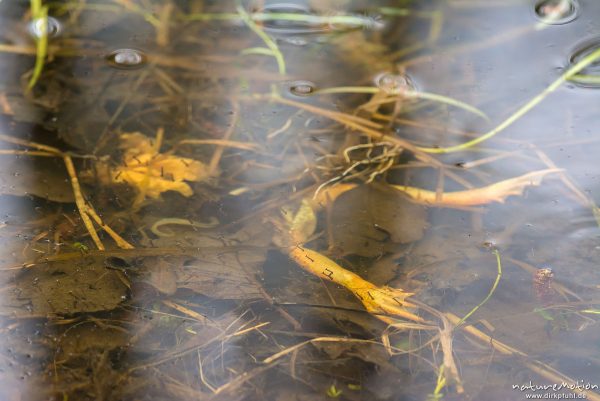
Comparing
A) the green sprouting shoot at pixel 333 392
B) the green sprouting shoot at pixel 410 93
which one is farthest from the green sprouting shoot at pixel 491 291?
the green sprouting shoot at pixel 410 93

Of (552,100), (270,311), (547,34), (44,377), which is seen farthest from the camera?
(547,34)

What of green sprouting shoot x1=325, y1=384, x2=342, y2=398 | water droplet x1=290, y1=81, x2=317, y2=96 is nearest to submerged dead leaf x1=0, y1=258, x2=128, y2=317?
green sprouting shoot x1=325, y1=384, x2=342, y2=398

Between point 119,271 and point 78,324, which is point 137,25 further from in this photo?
point 78,324

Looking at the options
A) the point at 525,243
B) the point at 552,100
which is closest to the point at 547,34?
the point at 552,100

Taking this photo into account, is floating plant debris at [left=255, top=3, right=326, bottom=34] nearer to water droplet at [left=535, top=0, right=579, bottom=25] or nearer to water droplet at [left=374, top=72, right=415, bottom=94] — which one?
water droplet at [left=374, top=72, right=415, bottom=94]

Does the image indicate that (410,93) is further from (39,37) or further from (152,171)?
(39,37)

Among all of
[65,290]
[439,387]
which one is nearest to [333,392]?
[439,387]

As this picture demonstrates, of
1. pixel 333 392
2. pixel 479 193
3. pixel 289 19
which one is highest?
pixel 289 19

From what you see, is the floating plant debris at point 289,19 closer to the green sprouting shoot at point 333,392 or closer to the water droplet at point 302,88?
the water droplet at point 302,88
